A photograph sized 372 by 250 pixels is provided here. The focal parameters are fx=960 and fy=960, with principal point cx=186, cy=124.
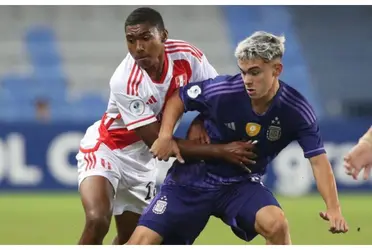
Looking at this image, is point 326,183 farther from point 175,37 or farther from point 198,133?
point 175,37

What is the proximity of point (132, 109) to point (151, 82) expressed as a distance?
22 centimetres

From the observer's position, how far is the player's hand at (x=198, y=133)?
6172 mm

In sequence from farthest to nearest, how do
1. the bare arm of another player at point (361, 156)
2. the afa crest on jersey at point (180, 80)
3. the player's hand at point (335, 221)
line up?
1. the afa crest on jersey at point (180, 80)
2. the player's hand at point (335, 221)
3. the bare arm of another player at point (361, 156)

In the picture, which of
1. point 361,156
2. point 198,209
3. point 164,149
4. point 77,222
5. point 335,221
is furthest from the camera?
point 77,222

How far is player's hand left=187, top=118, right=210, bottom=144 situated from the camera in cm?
617

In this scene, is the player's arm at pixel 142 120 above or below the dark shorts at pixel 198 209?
above

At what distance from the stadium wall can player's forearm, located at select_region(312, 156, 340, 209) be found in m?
8.22

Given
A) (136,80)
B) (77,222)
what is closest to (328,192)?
(136,80)

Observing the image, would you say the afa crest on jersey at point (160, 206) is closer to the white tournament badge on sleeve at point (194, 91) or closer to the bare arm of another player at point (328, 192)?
the white tournament badge on sleeve at point (194, 91)

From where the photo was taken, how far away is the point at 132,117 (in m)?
6.43

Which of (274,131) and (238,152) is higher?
(274,131)

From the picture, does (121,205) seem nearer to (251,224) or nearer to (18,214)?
(251,224)

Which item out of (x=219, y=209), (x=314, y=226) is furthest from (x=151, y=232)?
(x=314, y=226)

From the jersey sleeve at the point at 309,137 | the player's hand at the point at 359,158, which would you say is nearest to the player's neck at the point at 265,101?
the jersey sleeve at the point at 309,137
